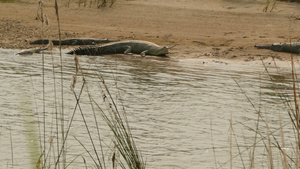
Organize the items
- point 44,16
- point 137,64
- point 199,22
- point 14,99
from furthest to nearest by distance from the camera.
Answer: point 199,22, point 137,64, point 14,99, point 44,16

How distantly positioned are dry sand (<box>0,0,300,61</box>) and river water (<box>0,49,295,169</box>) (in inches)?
51.6

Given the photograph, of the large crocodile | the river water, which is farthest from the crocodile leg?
the river water

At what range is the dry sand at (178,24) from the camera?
1220cm

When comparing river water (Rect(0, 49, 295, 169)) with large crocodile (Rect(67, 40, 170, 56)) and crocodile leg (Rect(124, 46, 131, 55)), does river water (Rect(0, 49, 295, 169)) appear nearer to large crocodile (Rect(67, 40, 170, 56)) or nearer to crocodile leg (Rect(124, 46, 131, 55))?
large crocodile (Rect(67, 40, 170, 56))

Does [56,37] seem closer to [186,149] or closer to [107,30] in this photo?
[107,30]

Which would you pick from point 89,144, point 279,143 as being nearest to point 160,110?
point 89,144

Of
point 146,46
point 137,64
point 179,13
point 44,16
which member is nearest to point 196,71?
point 137,64

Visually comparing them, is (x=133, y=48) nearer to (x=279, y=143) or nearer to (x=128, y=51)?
(x=128, y=51)

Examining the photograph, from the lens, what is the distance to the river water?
4773mm

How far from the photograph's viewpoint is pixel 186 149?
16.9 feet

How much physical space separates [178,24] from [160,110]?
7464mm

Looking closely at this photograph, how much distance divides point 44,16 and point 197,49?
374 inches

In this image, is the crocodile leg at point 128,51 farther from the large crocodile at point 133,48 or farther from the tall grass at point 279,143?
the tall grass at point 279,143

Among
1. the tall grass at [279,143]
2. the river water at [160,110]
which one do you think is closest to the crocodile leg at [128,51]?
the river water at [160,110]
